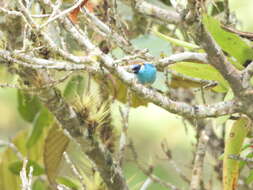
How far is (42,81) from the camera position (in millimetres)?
1819

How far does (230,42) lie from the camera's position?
1.44 metres

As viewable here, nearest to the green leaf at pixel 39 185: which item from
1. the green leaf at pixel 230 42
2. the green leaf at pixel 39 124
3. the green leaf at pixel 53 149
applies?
the green leaf at pixel 39 124

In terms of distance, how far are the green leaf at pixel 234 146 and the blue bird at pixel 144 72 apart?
0.73 feet

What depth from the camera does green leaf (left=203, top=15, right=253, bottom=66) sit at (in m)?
1.40

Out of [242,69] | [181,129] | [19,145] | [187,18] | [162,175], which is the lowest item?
[162,175]

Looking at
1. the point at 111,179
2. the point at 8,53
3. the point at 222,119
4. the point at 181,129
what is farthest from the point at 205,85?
the point at 181,129

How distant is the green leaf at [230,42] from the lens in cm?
140

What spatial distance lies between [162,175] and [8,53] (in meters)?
3.11

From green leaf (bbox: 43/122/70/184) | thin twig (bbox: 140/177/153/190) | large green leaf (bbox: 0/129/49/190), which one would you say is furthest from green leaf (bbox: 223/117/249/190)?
large green leaf (bbox: 0/129/49/190)

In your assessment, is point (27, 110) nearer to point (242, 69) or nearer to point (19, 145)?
point (19, 145)

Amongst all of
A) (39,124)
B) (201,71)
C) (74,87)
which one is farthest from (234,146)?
(39,124)

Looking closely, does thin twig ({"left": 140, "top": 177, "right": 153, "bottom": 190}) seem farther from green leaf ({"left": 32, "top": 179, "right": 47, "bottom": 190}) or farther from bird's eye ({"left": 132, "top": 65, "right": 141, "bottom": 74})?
bird's eye ({"left": 132, "top": 65, "right": 141, "bottom": 74})

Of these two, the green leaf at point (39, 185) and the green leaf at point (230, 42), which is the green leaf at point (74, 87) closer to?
the green leaf at point (39, 185)

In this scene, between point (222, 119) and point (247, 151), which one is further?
point (247, 151)
